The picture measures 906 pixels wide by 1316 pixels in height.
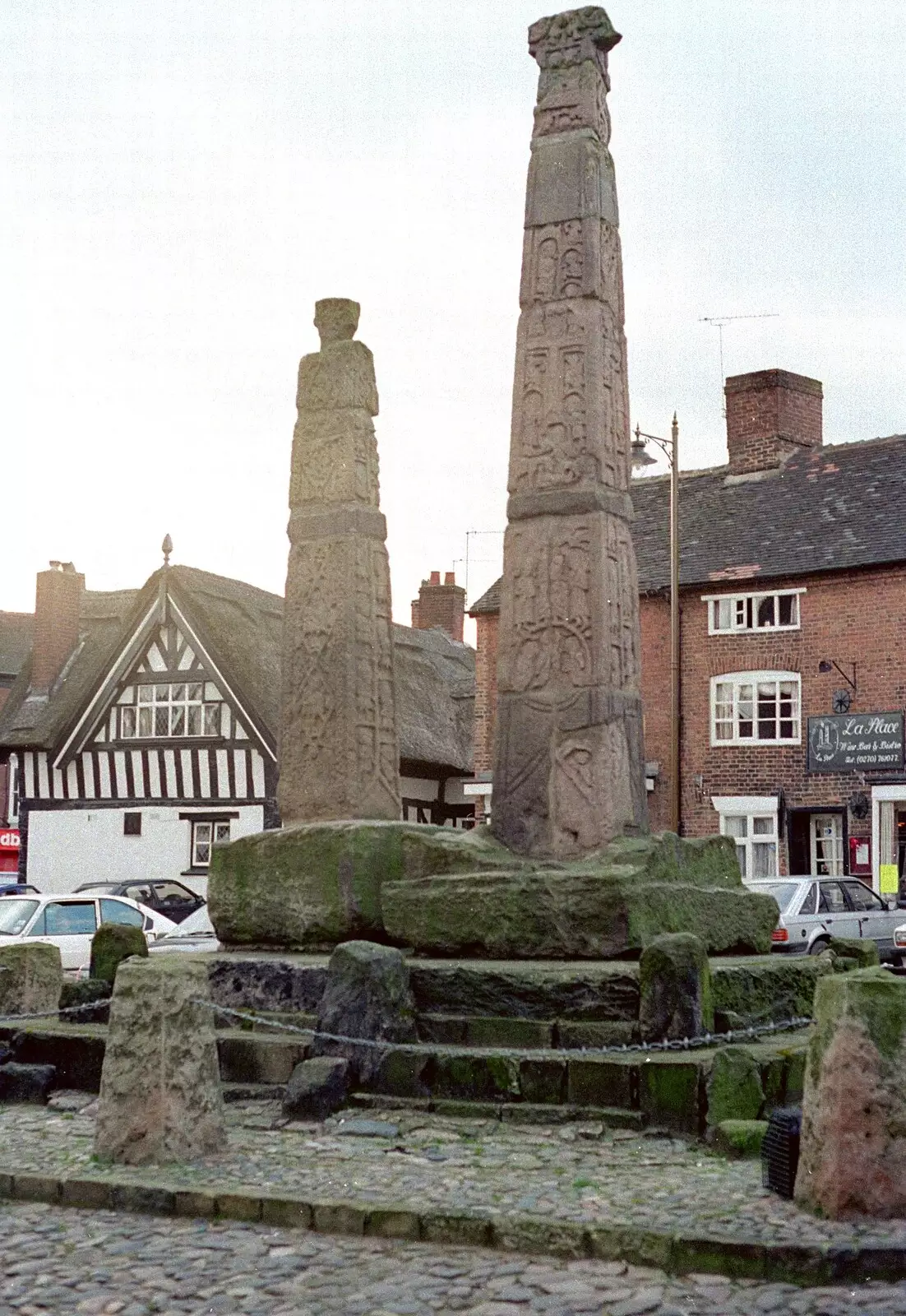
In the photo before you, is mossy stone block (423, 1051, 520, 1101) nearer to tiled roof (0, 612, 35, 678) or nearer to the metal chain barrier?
the metal chain barrier

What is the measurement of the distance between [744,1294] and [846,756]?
969 inches

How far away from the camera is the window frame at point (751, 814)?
1185 inches

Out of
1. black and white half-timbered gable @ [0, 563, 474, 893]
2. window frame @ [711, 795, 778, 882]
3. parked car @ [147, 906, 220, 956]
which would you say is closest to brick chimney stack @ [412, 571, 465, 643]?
black and white half-timbered gable @ [0, 563, 474, 893]

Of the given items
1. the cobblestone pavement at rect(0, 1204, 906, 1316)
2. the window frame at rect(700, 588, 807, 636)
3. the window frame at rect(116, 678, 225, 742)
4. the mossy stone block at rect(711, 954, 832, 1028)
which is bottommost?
the cobblestone pavement at rect(0, 1204, 906, 1316)

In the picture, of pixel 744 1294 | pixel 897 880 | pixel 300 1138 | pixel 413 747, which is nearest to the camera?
pixel 744 1294

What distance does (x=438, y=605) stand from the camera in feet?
145

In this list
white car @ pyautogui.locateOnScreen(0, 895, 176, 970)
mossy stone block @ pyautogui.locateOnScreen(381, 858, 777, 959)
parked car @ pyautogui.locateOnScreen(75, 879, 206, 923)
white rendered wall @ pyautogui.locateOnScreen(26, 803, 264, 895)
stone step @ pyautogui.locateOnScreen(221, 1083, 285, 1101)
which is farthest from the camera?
white rendered wall @ pyautogui.locateOnScreen(26, 803, 264, 895)

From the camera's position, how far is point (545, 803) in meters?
9.87

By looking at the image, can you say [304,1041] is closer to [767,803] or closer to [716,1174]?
[716,1174]

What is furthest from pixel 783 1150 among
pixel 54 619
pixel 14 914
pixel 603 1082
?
pixel 54 619

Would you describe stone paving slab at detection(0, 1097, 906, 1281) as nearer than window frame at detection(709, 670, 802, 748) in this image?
Yes

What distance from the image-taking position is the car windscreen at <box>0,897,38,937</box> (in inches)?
725

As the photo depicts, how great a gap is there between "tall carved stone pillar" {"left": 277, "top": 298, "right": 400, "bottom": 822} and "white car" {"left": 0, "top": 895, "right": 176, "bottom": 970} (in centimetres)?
776

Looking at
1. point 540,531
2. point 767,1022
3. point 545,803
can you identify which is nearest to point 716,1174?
point 767,1022
